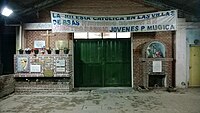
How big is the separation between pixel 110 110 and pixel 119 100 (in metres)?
1.54

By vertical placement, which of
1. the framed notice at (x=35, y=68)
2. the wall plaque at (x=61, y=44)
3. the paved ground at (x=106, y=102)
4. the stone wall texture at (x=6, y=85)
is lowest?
the paved ground at (x=106, y=102)

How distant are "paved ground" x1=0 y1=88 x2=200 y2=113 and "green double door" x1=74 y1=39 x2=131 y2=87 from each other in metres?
1.07

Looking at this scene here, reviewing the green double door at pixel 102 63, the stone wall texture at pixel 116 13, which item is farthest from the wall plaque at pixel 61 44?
the green double door at pixel 102 63

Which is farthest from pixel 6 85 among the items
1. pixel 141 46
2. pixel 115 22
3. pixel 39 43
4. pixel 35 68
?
pixel 141 46

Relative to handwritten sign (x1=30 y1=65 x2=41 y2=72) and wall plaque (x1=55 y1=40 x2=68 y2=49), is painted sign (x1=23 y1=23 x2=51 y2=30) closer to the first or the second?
wall plaque (x1=55 y1=40 x2=68 y2=49)

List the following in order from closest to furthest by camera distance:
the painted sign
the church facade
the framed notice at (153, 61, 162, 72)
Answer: the framed notice at (153, 61, 162, 72)
the church facade
the painted sign

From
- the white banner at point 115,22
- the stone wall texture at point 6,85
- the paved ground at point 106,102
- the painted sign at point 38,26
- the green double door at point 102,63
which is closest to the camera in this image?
the paved ground at point 106,102

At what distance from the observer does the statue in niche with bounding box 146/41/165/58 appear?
11375mm

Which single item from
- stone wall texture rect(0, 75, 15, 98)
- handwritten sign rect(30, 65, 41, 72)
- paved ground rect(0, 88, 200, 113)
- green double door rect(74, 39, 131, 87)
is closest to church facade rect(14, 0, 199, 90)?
green double door rect(74, 39, 131, 87)

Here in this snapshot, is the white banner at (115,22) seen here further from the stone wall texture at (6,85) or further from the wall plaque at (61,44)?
the stone wall texture at (6,85)

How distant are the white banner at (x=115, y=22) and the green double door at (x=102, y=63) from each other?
4.04 feet

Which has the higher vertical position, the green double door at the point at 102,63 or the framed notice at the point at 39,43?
the framed notice at the point at 39,43

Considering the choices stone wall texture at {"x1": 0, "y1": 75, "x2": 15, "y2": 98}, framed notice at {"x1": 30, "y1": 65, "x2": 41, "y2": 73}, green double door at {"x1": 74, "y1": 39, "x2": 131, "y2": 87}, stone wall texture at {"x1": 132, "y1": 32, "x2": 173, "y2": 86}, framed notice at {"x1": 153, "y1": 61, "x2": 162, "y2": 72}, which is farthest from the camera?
green double door at {"x1": 74, "y1": 39, "x2": 131, "y2": 87}

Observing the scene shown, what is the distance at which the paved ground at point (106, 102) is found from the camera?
7488mm
